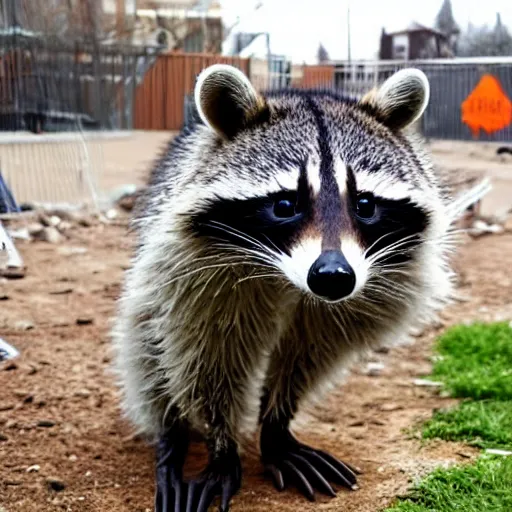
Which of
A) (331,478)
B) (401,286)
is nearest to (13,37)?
(401,286)

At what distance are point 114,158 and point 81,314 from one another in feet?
7.24

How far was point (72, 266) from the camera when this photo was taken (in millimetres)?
5199

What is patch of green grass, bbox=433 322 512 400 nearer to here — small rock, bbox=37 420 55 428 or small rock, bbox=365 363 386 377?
small rock, bbox=365 363 386 377

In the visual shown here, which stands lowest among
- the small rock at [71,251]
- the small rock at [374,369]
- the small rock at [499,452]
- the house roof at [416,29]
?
the small rock at [374,369]

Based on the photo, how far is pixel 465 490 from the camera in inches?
96.3

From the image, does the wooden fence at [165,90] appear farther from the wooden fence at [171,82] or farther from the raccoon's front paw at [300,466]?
the raccoon's front paw at [300,466]

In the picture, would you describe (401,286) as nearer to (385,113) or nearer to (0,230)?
(385,113)

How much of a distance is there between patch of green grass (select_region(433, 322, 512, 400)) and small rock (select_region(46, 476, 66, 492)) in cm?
177

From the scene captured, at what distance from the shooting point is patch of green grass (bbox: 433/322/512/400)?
344 centimetres

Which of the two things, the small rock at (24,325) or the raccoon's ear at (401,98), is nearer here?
the raccoon's ear at (401,98)

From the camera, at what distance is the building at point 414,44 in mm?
4477

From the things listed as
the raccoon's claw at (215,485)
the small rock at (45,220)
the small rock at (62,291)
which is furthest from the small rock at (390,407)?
the small rock at (45,220)

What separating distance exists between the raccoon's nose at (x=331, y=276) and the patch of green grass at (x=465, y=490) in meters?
0.87

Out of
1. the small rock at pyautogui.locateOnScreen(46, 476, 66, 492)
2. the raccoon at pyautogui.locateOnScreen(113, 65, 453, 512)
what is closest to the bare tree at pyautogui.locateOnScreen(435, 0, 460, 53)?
the raccoon at pyautogui.locateOnScreen(113, 65, 453, 512)
